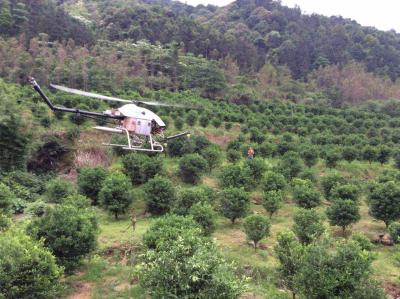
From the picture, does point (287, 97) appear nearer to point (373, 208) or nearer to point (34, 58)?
point (34, 58)

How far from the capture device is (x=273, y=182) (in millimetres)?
20750

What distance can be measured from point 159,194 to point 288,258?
788cm

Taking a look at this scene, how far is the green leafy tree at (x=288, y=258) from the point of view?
11.7 metres

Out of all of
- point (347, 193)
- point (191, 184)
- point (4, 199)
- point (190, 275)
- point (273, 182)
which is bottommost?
point (191, 184)

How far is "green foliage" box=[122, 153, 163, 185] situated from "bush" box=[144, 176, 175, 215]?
3.07 m

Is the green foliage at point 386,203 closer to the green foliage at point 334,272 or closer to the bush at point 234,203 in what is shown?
the bush at point 234,203

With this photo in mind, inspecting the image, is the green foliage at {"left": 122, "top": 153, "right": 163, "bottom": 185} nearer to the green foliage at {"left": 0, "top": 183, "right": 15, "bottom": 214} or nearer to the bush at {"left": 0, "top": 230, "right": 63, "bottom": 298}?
the green foliage at {"left": 0, "top": 183, "right": 15, "bottom": 214}

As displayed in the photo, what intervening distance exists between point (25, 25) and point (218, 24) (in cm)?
5218

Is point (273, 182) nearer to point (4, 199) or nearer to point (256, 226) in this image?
point (256, 226)

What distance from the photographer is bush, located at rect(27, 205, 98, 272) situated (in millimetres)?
12109

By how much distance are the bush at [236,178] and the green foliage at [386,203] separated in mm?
6184

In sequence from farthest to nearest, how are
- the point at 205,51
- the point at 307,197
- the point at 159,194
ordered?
the point at 205,51
the point at 307,197
the point at 159,194

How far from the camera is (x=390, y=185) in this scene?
18141mm

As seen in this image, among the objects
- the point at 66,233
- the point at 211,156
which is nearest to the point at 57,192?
the point at 66,233
